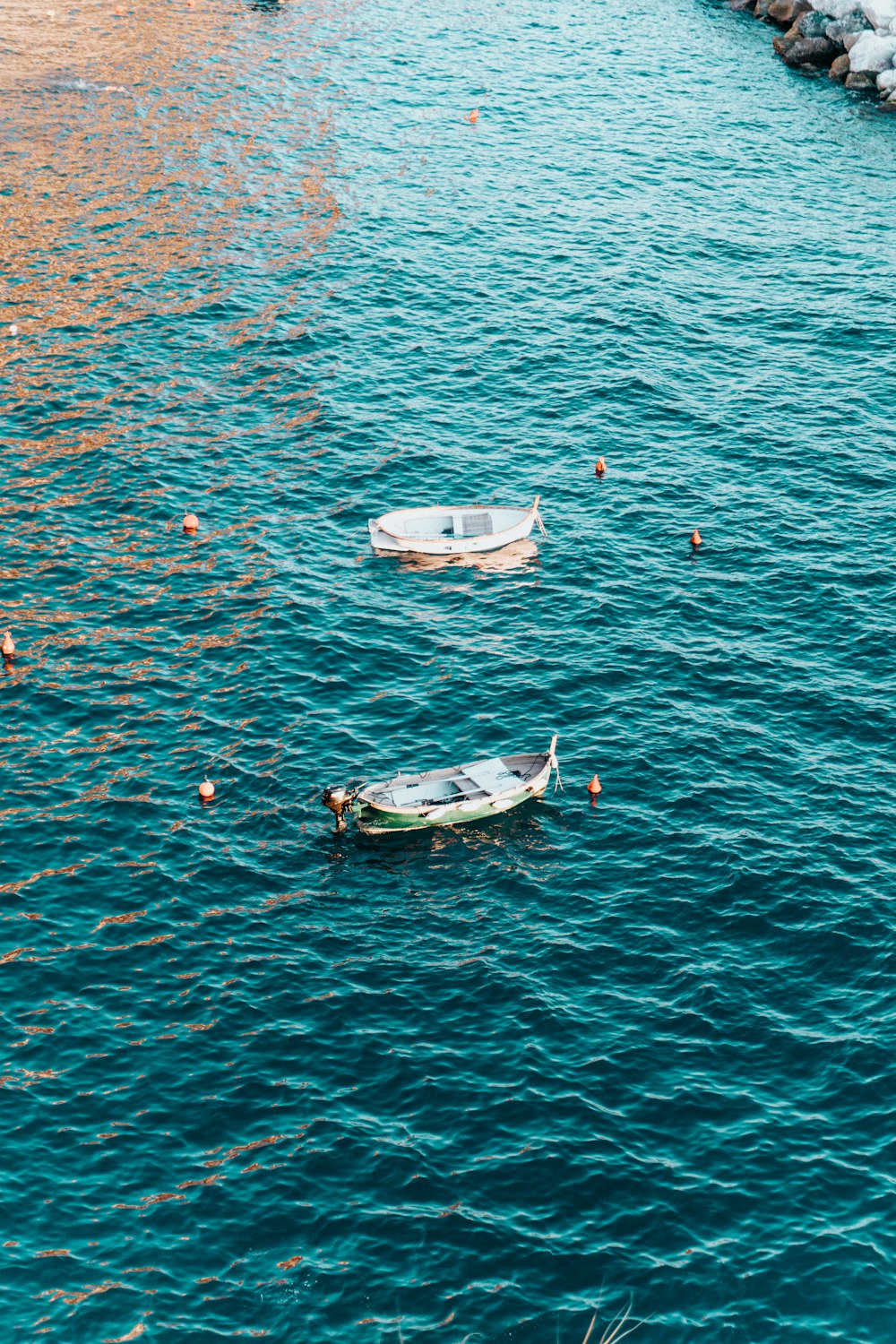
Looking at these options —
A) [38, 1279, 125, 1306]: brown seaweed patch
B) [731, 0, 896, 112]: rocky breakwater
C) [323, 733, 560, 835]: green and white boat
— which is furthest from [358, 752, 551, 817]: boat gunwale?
[731, 0, 896, 112]: rocky breakwater

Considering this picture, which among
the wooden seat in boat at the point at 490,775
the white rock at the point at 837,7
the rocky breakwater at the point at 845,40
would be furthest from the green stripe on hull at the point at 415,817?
the white rock at the point at 837,7

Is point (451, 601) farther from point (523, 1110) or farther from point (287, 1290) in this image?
point (287, 1290)

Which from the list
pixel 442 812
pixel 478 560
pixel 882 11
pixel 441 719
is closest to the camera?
pixel 442 812

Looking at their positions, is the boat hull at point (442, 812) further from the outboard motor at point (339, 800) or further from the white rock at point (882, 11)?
the white rock at point (882, 11)

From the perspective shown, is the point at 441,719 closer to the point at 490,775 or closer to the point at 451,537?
the point at 490,775

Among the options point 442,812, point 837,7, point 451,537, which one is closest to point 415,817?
point 442,812

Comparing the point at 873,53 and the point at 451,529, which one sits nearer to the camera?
the point at 451,529
